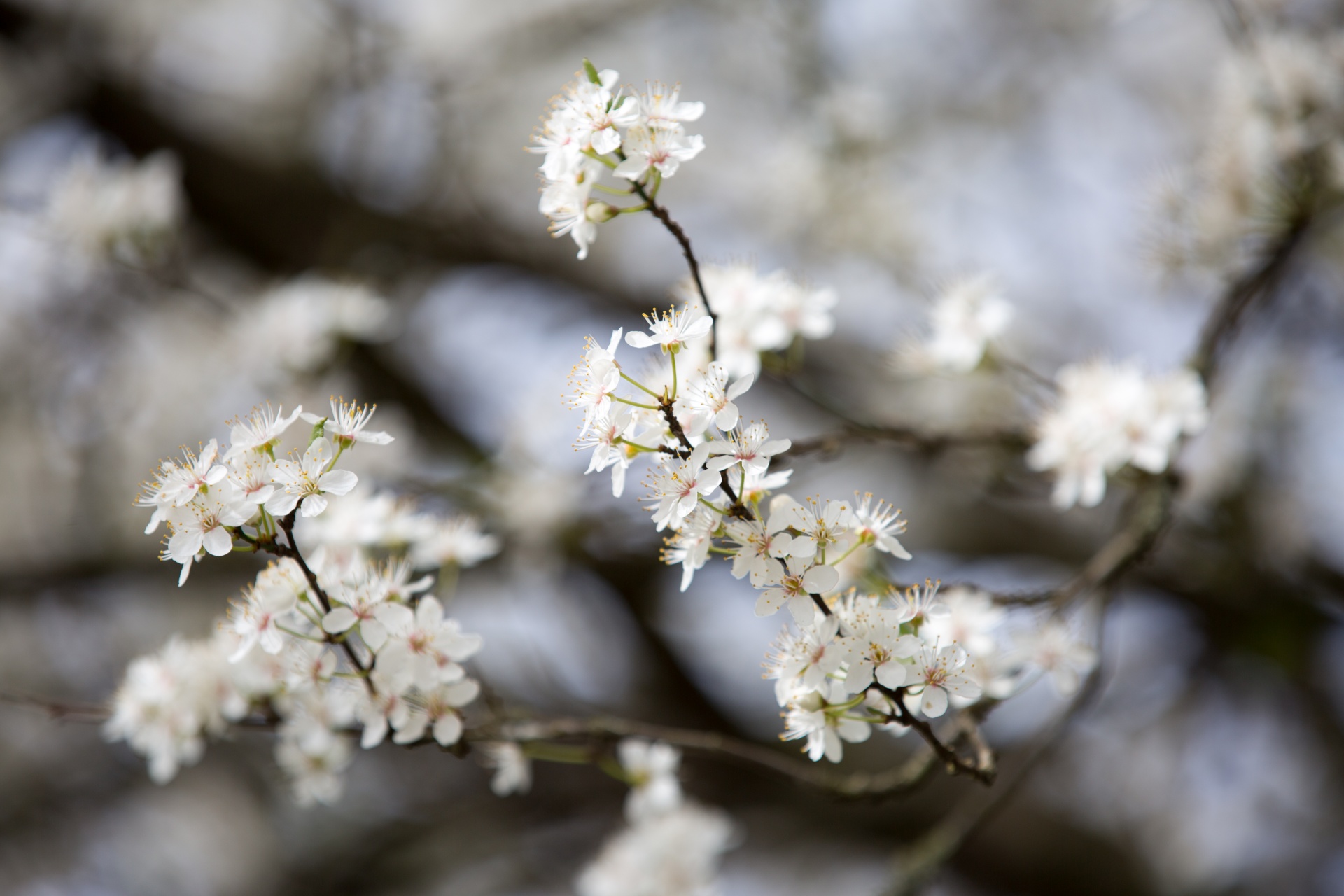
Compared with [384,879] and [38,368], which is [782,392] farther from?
[38,368]

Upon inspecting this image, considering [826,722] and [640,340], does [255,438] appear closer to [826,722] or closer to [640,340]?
[640,340]

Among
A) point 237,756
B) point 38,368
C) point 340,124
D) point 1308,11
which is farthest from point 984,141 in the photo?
point 237,756

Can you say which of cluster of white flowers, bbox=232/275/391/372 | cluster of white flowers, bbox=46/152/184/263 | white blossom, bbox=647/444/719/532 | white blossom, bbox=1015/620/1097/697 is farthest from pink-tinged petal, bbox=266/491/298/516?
cluster of white flowers, bbox=46/152/184/263

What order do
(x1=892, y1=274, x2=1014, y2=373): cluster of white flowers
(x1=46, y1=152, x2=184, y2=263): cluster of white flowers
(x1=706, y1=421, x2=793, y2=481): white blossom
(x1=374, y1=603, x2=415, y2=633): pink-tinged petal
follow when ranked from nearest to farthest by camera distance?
(x1=706, y1=421, x2=793, y2=481): white blossom
(x1=374, y1=603, x2=415, y2=633): pink-tinged petal
(x1=892, y1=274, x2=1014, y2=373): cluster of white flowers
(x1=46, y1=152, x2=184, y2=263): cluster of white flowers

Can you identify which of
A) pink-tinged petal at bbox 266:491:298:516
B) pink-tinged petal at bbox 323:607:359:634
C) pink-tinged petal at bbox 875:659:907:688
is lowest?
pink-tinged petal at bbox 875:659:907:688

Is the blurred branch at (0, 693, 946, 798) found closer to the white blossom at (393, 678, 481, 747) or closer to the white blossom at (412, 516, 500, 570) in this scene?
the white blossom at (393, 678, 481, 747)

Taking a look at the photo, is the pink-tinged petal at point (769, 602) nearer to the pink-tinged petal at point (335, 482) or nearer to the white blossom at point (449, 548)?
the pink-tinged petal at point (335, 482)

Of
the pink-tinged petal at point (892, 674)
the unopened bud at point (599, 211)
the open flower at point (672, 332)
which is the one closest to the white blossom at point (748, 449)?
the open flower at point (672, 332)

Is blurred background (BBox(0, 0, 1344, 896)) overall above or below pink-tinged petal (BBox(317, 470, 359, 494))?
above
